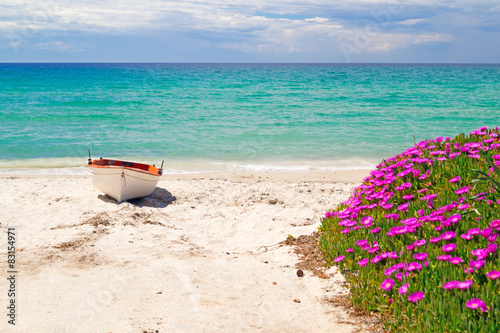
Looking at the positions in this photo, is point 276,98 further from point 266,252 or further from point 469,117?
point 266,252

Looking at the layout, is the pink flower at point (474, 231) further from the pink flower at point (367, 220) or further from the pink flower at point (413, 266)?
the pink flower at point (367, 220)

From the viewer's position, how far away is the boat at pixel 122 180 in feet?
30.0

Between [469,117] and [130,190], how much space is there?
73.0 ft

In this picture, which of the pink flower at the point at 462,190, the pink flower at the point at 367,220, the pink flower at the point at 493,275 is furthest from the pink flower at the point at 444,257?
the pink flower at the point at 367,220

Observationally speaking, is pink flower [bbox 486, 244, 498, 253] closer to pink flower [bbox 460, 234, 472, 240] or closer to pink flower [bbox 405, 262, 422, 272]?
pink flower [bbox 460, 234, 472, 240]

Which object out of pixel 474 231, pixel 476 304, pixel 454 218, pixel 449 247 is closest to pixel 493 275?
pixel 476 304

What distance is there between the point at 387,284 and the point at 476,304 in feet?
2.53

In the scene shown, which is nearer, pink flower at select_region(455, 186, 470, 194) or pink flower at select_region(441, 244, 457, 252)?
pink flower at select_region(441, 244, 457, 252)

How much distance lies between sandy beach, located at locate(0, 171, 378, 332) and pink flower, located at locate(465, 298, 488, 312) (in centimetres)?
87

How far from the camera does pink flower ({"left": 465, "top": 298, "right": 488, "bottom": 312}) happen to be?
299 centimetres

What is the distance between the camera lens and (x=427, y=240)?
415 cm

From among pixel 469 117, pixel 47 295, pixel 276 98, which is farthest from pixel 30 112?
pixel 469 117

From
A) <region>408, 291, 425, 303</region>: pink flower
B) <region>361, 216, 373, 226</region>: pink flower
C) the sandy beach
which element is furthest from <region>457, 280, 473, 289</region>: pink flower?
<region>361, 216, 373, 226</region>: pink flower

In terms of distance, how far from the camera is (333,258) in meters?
4.84
